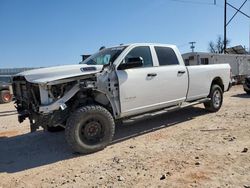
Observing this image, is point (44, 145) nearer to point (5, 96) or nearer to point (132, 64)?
point (132, 64)

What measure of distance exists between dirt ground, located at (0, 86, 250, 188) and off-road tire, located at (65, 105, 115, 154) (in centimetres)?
18

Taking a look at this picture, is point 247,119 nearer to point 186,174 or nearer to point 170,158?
point 170,158

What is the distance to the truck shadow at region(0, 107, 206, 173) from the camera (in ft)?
19.3

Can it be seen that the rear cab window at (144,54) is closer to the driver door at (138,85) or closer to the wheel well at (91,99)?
the driver door at (138,85)

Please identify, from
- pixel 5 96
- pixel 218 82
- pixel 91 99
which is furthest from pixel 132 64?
pixel 5 96

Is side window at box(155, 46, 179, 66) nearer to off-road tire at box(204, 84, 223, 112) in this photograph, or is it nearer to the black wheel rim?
off-road tire at box(204, 84, 223, 112)

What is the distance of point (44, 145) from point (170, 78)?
338 centimetres

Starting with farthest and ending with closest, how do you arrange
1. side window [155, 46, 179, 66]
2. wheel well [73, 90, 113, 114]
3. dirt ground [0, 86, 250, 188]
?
1. side window [155, 46, 179, 66]
2. wheel well [73, 90, 113, 114]
3. dirt ground [0, 86, 250, 188]

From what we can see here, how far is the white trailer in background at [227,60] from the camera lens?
2224cm

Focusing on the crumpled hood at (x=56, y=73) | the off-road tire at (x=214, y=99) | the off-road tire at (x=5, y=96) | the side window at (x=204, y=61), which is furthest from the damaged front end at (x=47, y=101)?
the side window at (x=204, y=61)

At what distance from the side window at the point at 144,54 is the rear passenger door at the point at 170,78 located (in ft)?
0.82

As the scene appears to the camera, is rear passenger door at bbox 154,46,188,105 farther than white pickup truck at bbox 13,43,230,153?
Yes

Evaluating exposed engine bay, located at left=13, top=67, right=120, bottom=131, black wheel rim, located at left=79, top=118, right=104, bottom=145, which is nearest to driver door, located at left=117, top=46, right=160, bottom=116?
exposed engine bay, located at left=13, top=67, right=120, bottom=131

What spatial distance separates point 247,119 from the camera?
8.34 m
